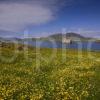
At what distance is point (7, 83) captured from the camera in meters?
18.8

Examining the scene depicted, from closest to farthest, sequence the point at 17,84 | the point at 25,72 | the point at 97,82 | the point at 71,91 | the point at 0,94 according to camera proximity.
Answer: the point at 0,94 < the point at 71,91 < the point at 17,84 < the point at 97,82 < the point at 25,72

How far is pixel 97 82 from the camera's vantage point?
20109mm

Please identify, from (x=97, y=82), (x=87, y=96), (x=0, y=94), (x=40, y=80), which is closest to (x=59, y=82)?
(x=40, y=80)

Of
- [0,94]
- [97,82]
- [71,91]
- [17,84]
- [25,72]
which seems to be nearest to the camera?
[0,94]

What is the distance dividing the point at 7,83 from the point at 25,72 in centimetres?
608

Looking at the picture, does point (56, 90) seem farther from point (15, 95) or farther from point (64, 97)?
point (15, 95)

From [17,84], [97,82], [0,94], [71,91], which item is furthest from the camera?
[97,82]

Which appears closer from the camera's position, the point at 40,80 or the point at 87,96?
the point at 87,96

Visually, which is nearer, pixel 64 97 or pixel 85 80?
pixel 64 97

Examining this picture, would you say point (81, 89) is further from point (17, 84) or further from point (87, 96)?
point (17, 84)

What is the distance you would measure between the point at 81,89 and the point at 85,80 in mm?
3290

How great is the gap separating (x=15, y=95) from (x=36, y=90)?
1806mm

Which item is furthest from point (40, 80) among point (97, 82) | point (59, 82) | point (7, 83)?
point (97, 82)

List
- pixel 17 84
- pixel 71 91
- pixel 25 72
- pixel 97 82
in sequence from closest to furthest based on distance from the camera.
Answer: pixel 71 91 < pixel 17 84 < pixel 97 82 < pixel 25 72
